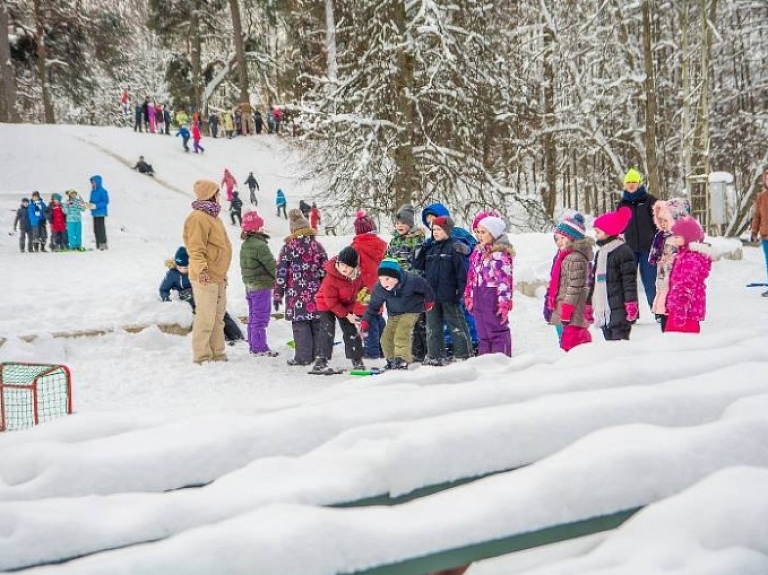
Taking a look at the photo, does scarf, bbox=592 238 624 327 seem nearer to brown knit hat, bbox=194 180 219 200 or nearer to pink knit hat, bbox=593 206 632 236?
pink knit hat, bbox=593 206 632 236

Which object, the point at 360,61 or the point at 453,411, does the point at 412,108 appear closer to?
the point at 360,61

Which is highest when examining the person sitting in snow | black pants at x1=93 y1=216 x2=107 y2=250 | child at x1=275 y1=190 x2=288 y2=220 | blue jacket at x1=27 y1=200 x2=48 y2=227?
the person sitting in snow

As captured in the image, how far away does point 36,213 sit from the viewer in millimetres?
17516

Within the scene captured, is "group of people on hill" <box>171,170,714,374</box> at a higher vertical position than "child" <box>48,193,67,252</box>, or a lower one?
lower

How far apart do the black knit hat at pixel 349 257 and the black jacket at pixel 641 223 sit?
12.5ft

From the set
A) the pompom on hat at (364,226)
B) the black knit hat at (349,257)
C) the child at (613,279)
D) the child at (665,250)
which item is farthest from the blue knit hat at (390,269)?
the child at (665,250)

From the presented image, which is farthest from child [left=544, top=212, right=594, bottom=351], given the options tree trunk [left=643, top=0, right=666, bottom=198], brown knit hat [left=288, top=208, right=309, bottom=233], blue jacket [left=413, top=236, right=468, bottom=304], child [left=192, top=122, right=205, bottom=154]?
child [left=192, top=122, right=205, bottom=154]

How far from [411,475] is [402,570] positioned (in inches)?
12.1

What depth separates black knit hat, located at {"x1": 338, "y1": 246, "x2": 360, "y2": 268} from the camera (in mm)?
7832

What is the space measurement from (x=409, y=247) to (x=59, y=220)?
39.6 feet

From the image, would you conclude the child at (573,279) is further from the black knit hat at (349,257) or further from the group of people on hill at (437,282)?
the black knit hat at (349,257)

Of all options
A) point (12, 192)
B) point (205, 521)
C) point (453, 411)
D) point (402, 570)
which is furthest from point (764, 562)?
point (12, 192)

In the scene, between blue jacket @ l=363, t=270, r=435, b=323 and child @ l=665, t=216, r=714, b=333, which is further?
blue jacket @ l=363, t=270, r=435, b=323

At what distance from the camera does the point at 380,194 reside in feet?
48.8
